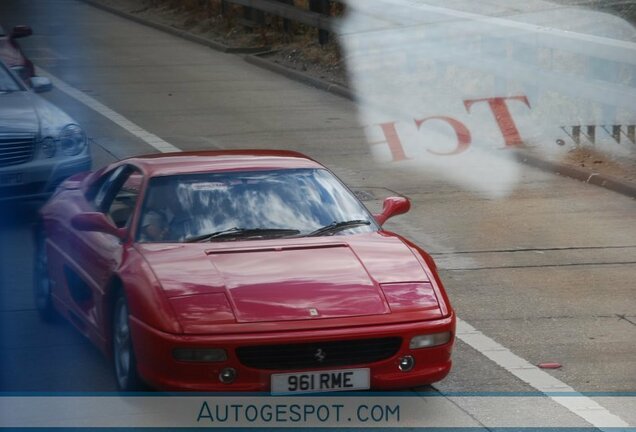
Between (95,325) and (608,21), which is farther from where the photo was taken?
(608,21)

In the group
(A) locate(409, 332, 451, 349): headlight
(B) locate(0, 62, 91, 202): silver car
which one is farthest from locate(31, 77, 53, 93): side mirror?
(A) locate(409, 332, 451, 349): headlight

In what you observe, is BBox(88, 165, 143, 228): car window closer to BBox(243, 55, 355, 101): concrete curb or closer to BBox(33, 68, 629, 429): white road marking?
BBox(33, 68, 629, 429): white road marking

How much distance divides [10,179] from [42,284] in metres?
3.24

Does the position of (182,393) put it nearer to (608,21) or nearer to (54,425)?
(54,425)

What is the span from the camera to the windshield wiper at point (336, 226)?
823 cm

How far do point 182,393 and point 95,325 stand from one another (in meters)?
1.17

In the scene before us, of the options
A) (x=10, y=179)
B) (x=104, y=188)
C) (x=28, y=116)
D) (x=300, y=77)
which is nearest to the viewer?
(x=104, y=188)

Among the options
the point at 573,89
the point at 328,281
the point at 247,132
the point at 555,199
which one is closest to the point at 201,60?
the point at 247,132

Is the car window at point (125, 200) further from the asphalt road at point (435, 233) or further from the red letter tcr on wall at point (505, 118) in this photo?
the red letter tcr on wall at point (505, 118)

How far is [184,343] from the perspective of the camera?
7.03m

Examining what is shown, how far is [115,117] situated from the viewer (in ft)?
63.6

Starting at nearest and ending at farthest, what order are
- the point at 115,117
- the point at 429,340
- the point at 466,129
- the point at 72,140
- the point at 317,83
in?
1. the point at 429,340
2. the point at 72,140
3. the point at 466,129
4. the point at 115,117
5. the point at 317,83

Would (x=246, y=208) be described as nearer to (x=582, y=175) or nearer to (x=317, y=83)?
(x=582, y=175)

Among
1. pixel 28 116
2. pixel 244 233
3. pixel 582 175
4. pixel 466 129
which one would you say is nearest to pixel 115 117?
pixel 466 129
